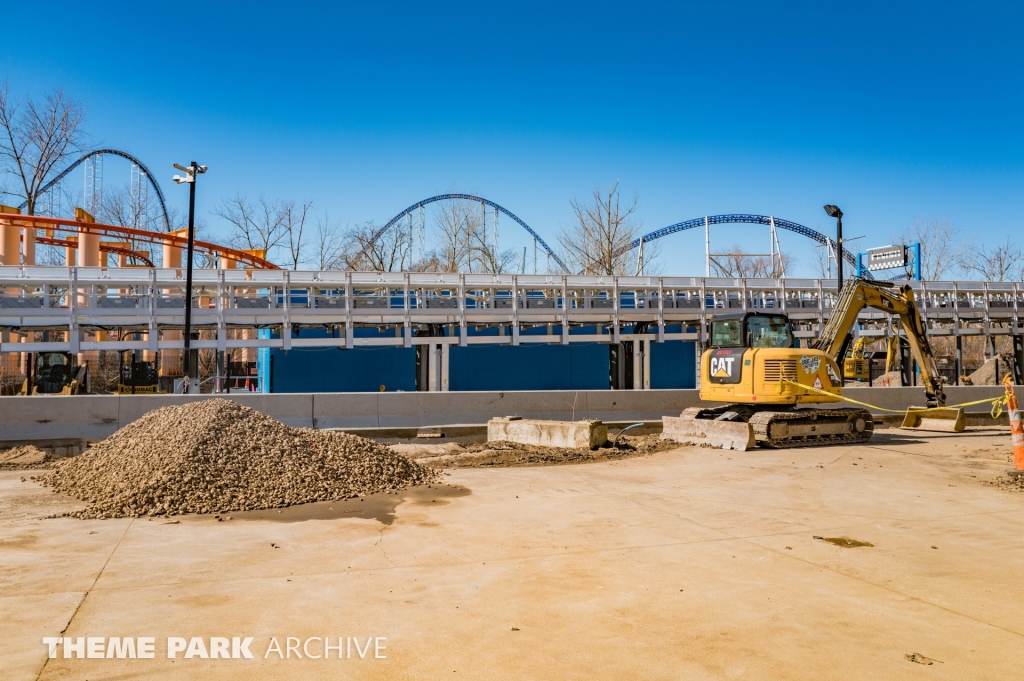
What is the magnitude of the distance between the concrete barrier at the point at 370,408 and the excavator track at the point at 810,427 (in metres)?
3.63

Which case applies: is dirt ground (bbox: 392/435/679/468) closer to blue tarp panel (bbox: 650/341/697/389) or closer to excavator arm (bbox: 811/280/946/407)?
excavator arm (bbox: 811/280/946/407)

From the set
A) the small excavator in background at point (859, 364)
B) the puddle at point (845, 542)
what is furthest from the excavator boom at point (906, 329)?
the small excavator in background at point (859, 364)

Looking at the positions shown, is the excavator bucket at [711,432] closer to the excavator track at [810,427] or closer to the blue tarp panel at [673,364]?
the excavator track at [810,427]

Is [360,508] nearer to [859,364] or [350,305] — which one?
[350,305]

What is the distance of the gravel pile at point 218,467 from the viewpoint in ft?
30.0

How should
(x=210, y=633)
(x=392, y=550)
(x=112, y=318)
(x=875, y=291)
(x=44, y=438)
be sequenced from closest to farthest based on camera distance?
1. (x=210, y=633)
2. (x=392, y=550)
3. (x=44, y=438)
4. (x=875, y=291)
5. (x=112, y=318)

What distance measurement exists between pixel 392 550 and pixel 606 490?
4.29 m

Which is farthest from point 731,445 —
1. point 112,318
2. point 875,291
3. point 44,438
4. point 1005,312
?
point 1005,312

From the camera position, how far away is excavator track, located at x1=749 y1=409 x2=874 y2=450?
49.7 ft

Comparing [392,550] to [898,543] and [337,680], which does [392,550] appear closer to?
[337,680]

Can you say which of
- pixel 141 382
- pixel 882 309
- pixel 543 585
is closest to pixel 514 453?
pixel 543 585

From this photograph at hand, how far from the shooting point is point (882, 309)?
1884 centimetres

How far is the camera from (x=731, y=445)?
591 inches

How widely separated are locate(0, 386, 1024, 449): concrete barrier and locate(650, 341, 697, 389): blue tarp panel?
1097cm
